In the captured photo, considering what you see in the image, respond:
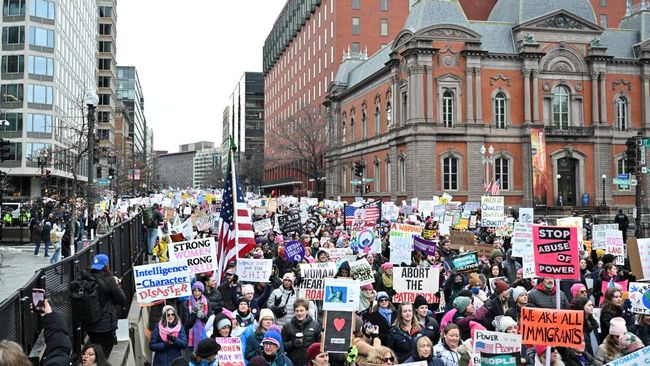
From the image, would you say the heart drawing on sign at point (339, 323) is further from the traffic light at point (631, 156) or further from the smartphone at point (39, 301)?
the traffic light at point (631, 156)

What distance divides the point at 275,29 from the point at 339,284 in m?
122

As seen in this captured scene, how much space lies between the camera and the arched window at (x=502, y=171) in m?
54.6

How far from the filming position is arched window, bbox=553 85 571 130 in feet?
183

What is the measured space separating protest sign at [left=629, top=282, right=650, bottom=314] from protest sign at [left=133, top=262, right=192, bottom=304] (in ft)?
22.0

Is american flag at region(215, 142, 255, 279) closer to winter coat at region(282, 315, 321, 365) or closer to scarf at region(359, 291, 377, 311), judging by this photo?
scarf at region(359, 291, 377, 311)

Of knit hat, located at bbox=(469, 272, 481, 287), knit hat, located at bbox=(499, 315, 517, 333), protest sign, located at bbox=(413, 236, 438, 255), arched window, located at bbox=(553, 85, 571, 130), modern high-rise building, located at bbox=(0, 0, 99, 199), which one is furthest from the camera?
modern high-rise building, located at bbox=(0, 0, 99, 199)

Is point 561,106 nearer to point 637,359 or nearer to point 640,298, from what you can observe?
point 640,298

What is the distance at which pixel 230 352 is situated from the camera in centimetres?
741

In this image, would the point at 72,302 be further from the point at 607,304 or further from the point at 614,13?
the point at 614,13

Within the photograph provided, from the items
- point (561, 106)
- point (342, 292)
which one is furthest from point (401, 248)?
point (561, 106)

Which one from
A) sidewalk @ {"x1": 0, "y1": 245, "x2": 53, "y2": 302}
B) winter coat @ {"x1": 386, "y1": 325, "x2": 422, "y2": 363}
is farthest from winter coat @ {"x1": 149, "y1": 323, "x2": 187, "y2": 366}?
sidewalk @ {"x1": 0, "y1": 245, "x2": 53, "y2": 302}

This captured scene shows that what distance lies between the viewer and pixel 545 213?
52.1 m

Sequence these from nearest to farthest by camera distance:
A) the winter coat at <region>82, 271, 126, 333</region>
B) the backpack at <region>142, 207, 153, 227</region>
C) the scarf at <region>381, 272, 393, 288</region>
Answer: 1. the winter coat at <region>82, 271, 126, 333</region>
2. the scarf at <region>381, 272, 393, 288</region>
3. the backpack at <region>142, 207, 153, 227</region>

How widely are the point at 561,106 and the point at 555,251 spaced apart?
50683 millimetres
